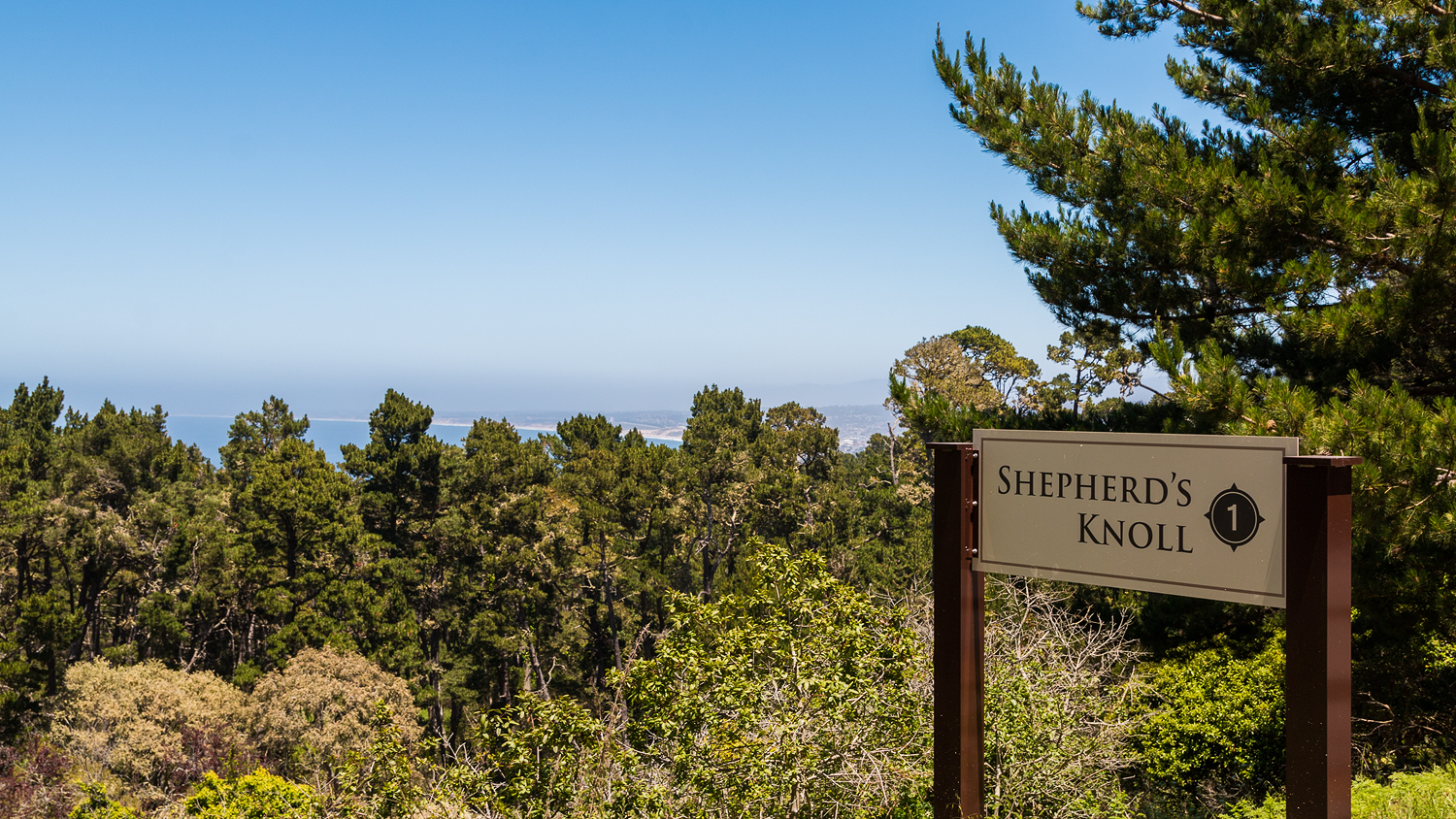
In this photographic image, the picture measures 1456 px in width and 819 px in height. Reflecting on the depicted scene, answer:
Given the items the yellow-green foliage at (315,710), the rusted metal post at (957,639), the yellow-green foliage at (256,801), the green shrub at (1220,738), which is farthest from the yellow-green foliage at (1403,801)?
the yellow-green foliage at (315,710)

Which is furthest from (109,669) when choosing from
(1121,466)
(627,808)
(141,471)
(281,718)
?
(1121,466)

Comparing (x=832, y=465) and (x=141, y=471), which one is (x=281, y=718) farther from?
(x=832, y=465)

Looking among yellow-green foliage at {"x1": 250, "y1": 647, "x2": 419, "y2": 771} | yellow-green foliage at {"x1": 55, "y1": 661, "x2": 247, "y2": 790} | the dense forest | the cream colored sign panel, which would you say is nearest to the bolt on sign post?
the cream colored sign panel

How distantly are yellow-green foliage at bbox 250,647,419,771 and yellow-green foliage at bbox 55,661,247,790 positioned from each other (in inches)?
28.5

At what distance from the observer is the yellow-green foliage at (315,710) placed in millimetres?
16094

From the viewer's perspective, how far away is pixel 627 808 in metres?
5.62

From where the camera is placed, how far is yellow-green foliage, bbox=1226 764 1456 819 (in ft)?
Answer: 12.2

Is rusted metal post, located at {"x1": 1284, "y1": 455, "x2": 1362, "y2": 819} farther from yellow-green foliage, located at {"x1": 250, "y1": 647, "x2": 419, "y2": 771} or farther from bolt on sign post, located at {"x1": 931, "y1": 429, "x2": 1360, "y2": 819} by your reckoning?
yellow-green foliage, located at {"x1": 250, "y1": 647, "x2": 419, "y2": 771}

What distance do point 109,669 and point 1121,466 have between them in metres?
20.3

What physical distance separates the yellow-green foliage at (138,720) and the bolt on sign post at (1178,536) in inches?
684

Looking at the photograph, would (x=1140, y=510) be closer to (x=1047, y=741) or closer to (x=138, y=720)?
(x=1047, y=741)

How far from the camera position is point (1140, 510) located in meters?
2.74

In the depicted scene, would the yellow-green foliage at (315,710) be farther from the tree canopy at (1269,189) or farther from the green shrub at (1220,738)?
the tree canopy at (1269,189)

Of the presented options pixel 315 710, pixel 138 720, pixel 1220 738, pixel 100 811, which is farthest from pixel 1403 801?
pixel 138 720
